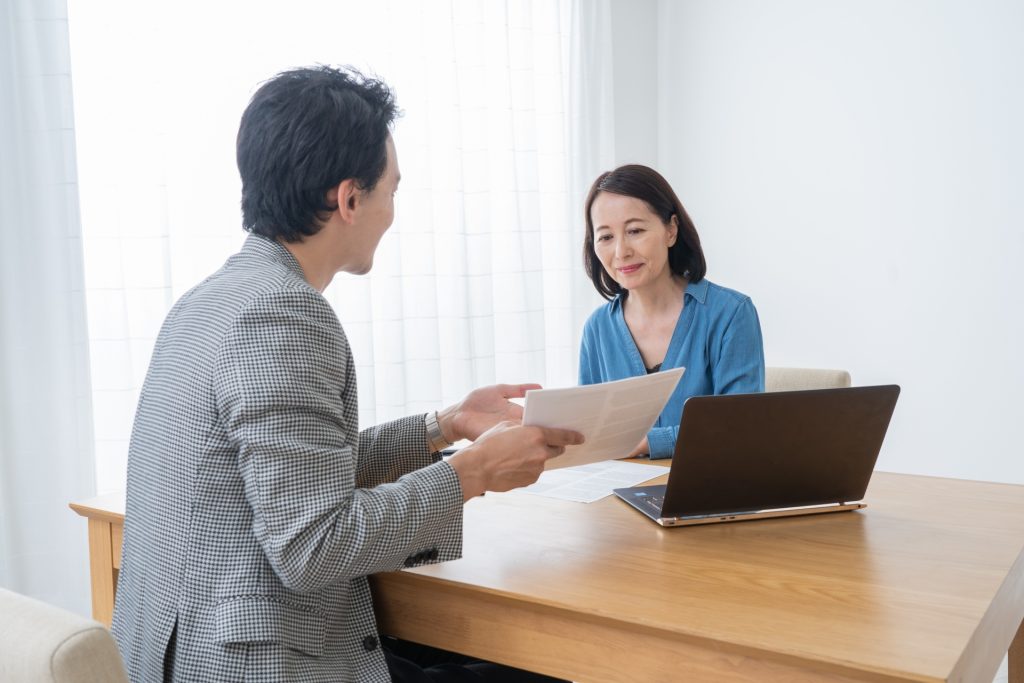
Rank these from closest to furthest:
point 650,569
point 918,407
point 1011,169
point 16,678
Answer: point 16,678, point 650,569, point 1011,169, point 918,407

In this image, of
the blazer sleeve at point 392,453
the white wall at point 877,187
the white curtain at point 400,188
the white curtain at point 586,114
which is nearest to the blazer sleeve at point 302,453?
the blazer sleeve at point 392,453

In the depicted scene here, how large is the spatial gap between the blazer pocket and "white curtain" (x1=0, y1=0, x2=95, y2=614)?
1361mm

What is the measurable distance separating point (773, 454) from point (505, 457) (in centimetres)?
41

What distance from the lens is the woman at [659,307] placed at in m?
2.19

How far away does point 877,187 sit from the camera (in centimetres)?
358

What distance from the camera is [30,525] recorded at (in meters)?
2.16

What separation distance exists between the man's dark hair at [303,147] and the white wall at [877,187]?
279 cm

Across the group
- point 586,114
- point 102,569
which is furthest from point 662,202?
point 586,114

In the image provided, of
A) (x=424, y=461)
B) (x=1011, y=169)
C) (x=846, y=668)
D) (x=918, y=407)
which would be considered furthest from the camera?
(x=918, y=407)

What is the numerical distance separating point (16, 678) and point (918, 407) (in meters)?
3.38

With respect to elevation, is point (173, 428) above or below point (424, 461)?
above

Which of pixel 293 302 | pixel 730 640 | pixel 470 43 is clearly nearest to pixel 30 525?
pixel 293 302

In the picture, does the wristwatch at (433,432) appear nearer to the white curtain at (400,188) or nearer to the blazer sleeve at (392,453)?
the blazer sleeve at (392,453)

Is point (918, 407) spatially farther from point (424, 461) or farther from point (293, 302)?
point (293, 302)
